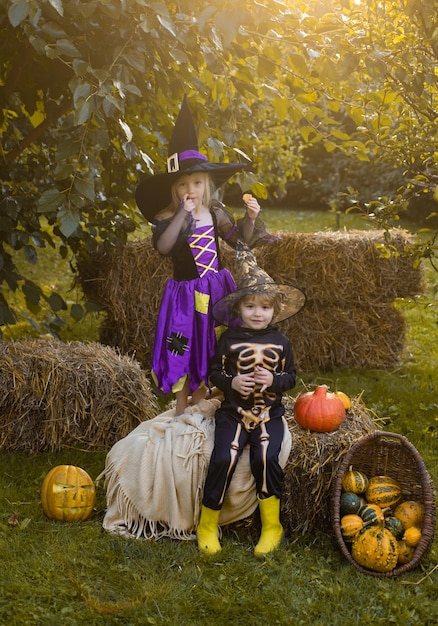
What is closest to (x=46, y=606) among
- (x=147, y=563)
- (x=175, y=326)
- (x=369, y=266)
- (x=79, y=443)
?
(x=147, y=563)

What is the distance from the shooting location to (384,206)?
13.7ft

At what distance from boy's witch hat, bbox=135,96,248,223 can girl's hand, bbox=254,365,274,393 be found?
3.06 feet

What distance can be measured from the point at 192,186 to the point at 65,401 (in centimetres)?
155

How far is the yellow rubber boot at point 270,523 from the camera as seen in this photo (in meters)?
3.25

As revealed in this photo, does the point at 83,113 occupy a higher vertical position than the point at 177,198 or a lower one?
higher

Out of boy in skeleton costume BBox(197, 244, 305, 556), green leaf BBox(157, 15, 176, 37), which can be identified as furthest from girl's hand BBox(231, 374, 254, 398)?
green leaf BBox(157, 15, 176, 37)

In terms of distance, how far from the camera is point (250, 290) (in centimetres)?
336

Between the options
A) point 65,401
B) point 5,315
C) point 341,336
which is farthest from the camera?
point 341,336

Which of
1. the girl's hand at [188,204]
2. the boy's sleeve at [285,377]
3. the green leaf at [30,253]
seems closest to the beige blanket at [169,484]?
the boy's sleeve at [285,377]

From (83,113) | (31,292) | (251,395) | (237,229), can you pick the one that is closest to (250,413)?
(251,395)

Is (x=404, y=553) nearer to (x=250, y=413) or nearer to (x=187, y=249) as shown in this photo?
(x=250, y=413)

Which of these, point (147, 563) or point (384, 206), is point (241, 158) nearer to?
point (384, 206)

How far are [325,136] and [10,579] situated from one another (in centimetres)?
277

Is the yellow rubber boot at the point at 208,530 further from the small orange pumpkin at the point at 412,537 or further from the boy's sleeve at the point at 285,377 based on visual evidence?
the small orange pumpkin at the point at 412,537
